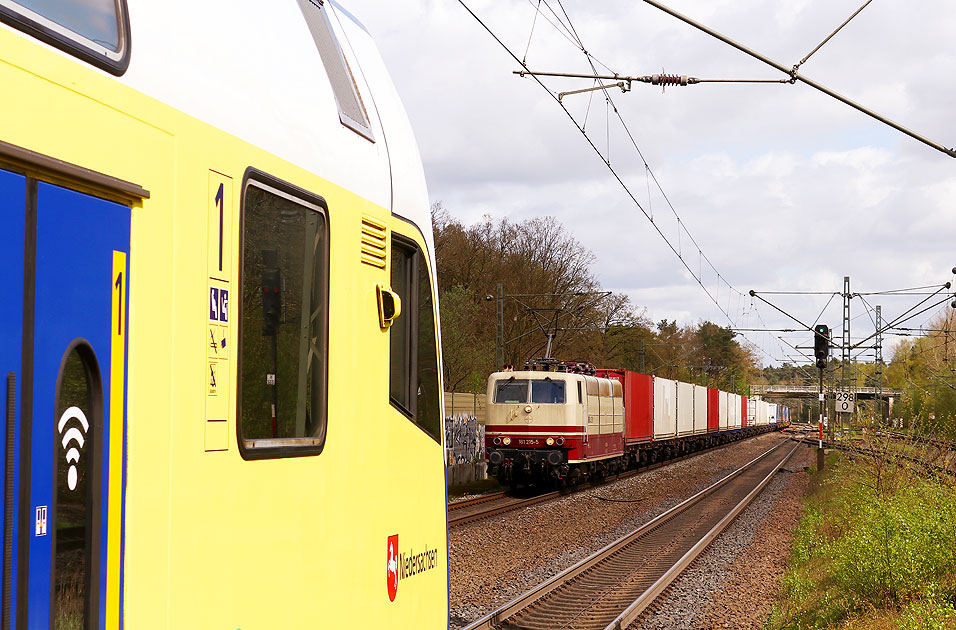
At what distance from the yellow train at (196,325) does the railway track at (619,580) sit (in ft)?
→ 19.1

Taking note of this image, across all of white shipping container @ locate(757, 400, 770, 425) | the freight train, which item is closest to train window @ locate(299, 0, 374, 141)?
the freight train

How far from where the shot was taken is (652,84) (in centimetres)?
1170

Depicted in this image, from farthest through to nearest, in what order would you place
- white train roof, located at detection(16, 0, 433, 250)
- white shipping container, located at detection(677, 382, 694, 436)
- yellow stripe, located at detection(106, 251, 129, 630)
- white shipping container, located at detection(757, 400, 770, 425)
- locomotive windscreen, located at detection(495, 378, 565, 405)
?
white shipping container, located at detection(757, 400, 770, 425)
white shipping container, located at detection(677, 382, 694, 436)
locomotive windscreen, located at detection(495, 378, 565, 405)
white train roof, located at detection(16, 0, 433, 250)
yellow stripe, located at detection(106, 251, 129, 630)

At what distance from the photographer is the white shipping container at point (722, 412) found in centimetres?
5709

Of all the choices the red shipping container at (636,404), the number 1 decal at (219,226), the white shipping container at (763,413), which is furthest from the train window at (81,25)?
the white shipping container at (763,413)

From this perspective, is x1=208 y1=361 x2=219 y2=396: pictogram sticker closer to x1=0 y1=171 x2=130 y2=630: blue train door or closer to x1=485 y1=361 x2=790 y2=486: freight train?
x1=0 y1=171 x2=130 y2=630: blue train door

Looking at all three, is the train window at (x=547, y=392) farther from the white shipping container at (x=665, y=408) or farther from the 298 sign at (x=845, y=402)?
the white shipping container at (x=665, y=408)

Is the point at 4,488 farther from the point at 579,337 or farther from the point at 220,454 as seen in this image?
the point at 579,337

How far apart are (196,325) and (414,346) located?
2.00m

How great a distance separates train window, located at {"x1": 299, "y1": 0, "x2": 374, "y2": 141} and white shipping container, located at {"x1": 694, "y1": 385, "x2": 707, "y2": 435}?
1696 inches

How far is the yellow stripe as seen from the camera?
2410mm

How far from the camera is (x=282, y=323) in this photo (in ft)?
10.8

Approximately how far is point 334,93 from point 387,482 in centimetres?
162

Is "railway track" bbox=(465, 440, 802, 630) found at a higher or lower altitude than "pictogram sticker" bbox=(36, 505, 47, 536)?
lower
